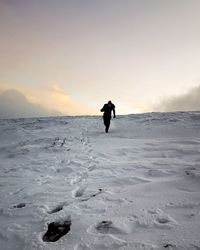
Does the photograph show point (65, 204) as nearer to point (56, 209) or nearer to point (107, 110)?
point (56, 209)

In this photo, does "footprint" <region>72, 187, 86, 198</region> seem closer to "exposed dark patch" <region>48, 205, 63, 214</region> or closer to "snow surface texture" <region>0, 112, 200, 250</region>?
"snow surface texture" <region>0, 112, 200, 250</region>

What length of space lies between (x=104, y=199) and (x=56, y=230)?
4.46 ft

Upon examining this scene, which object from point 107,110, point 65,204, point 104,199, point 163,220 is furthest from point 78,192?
point 107,110

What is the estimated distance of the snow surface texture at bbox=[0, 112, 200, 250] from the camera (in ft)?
12.6

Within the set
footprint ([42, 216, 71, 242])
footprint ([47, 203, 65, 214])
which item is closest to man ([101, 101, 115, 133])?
footprint ([47, 203, 65, 214])

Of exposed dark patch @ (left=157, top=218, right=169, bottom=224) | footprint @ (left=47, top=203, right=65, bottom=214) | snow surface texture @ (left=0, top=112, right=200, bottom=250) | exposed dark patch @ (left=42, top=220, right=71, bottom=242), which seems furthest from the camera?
footprint @ (left=47, top=203, right=65, bottom=214)

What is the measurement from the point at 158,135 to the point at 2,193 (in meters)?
10.2

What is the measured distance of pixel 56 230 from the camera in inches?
165

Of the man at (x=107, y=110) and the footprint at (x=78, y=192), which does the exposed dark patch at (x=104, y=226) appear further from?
the man at (x=107, y=110)

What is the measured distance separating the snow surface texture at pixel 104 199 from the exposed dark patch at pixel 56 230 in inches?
1.1

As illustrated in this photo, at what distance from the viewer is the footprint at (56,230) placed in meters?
4.02

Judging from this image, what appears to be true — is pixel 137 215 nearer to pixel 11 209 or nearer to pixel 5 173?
pixel 11 209

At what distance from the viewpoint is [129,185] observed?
604 centimetres

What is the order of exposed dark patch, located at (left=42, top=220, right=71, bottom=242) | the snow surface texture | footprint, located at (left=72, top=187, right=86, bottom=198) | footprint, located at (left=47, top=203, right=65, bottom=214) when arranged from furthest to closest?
1. footprint, located at (left=72, top=187, right=86, bottom=198)
2. footprint, located at (left=47, top=203, right=65, bottom=214)
3. exposed dark patch, located at (left=42, top=220, right=71, bottom=242)
4. the snow surface texture
